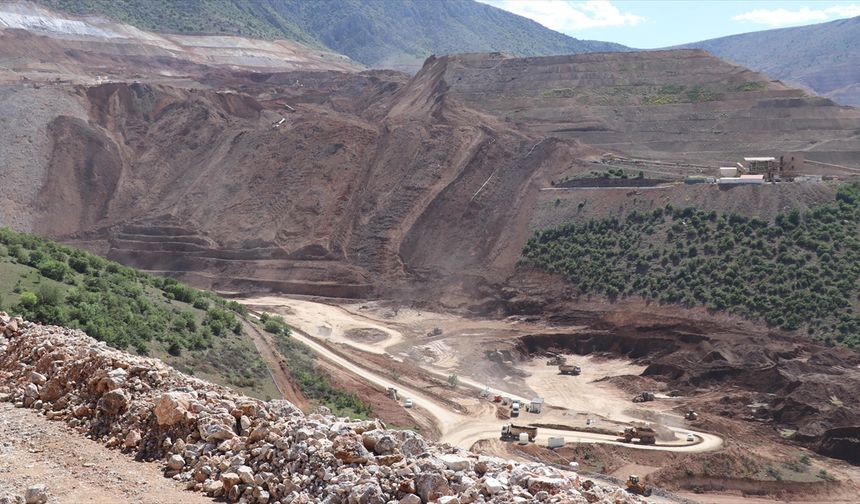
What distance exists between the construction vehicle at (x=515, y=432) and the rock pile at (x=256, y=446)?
20936mm

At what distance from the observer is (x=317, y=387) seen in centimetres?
3319

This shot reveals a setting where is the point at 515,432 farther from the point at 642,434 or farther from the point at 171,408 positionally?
the point at 171,408

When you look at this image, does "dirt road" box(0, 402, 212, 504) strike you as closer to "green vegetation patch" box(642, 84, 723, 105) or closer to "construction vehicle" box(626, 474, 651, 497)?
"construction vehicle" box(626, 474, 651, 497)

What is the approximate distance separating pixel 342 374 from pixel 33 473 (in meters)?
26.1

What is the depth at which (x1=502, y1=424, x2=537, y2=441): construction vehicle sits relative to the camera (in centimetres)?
3394

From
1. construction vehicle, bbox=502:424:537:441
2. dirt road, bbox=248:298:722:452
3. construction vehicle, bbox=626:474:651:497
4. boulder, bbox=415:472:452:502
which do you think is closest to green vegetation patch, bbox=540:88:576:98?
dirt road, bbox=248:298:722:452

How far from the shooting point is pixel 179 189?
73.6m

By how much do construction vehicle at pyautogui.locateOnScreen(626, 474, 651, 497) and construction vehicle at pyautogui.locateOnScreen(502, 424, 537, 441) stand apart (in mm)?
5930

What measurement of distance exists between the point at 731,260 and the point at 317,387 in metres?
27.3

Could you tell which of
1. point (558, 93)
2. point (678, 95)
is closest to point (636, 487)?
point (678, 95)

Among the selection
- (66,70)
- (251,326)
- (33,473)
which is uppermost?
(66,70)

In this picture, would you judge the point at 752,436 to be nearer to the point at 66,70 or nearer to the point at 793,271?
the point at 793,271

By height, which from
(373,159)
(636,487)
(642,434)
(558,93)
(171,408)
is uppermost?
(558,93)

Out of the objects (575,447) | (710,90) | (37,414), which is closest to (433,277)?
(575,447)
